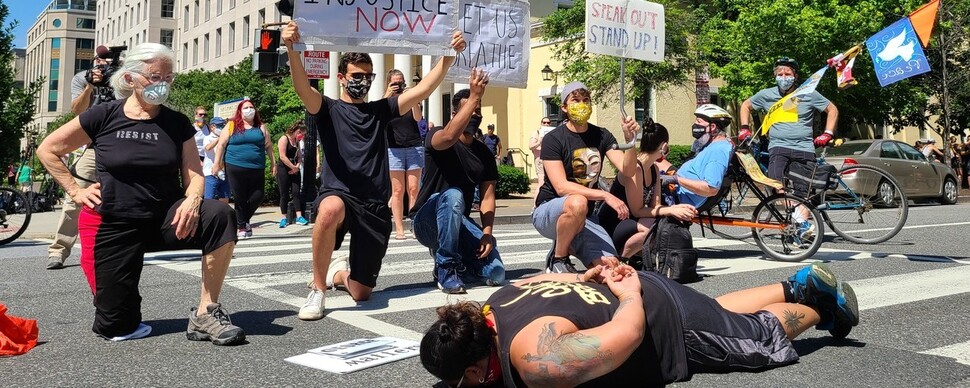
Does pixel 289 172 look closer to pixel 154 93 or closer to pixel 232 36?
pixel 154 93

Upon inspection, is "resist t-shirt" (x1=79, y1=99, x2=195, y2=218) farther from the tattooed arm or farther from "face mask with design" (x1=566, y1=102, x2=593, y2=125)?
"face mask with design" (x1=566, y1=102, x2=593, y2=125)

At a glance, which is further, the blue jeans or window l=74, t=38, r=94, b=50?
window l=74, t=38, r=94, b=50

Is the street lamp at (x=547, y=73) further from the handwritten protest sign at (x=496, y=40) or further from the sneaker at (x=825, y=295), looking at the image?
the sneaker at (x=825, y=295)

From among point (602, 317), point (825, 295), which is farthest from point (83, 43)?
point (602, 317)

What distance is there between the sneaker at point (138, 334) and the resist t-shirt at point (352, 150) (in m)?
1.30

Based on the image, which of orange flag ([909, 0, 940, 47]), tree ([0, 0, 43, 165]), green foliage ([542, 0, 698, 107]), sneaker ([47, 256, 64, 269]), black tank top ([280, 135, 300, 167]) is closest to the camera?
sneaker ([47, 256, 64, 269])

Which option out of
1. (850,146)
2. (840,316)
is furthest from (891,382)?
(850,146)

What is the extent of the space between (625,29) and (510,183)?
11.0 metres

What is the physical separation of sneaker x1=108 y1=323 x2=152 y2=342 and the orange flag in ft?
22.1

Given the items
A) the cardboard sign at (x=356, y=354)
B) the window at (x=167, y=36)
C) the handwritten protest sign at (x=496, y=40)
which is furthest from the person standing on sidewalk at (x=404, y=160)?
the window at (x=167, y=36)

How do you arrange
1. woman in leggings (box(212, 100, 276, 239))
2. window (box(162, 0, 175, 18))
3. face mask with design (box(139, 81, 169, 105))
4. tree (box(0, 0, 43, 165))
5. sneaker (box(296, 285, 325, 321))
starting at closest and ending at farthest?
face mask with design (box(139, 81, 169, 105)) → sneaker (box(296, 285, 325, 321)) → woman in leggings (box(212, 100, 276, 239)) → tree (box(0, 0, 43, 165)) → window (box(162, 0, 175, 18))

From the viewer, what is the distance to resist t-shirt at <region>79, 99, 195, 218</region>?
4.24m

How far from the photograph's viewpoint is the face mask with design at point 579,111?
604cm

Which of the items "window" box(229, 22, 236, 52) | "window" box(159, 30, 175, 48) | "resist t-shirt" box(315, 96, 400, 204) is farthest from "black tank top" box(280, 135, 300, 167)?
"window" box(159, 30, 175, 48)
